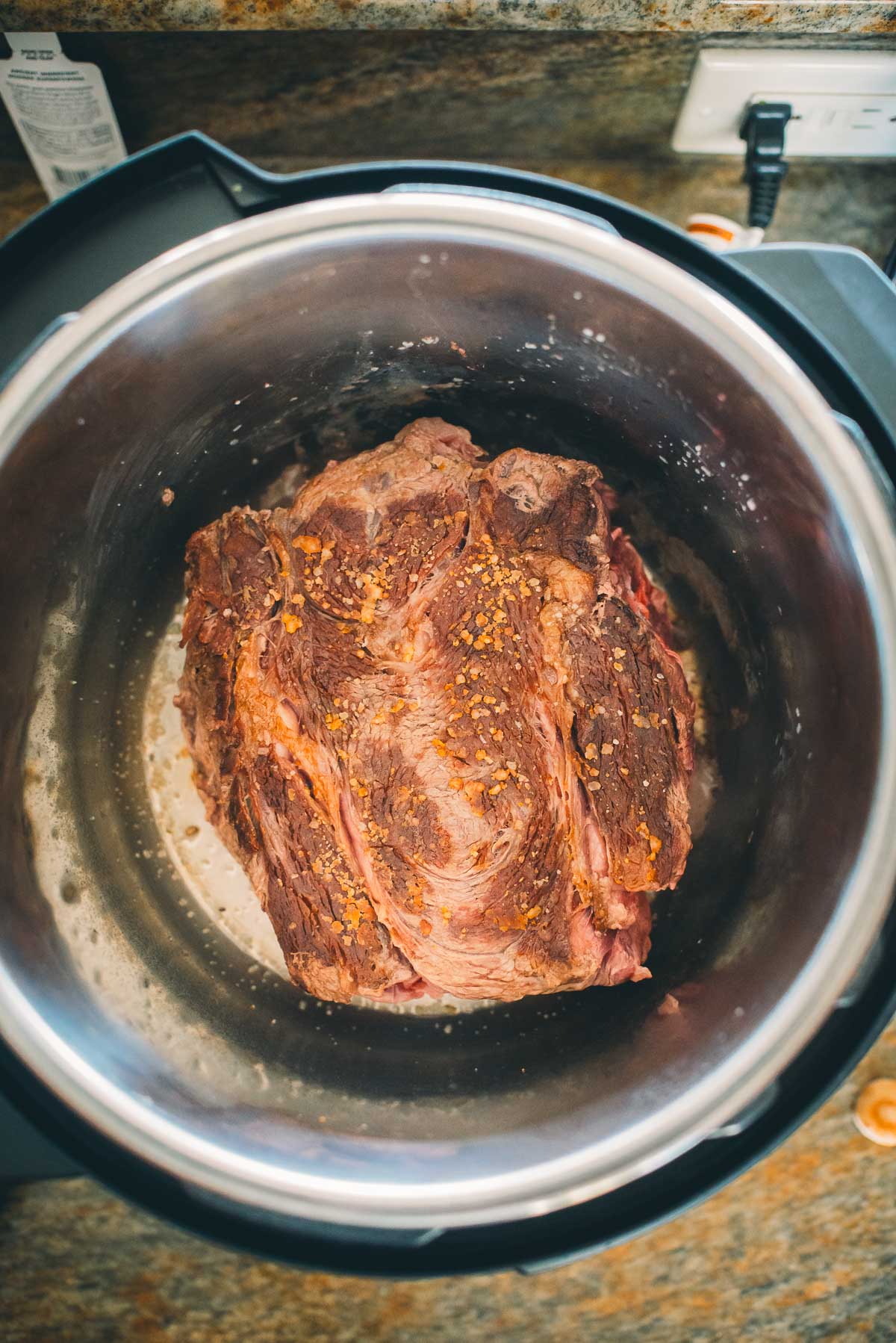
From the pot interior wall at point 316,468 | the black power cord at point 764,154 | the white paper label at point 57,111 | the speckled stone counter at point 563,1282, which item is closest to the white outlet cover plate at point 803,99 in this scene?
the black power cord at point 764,154

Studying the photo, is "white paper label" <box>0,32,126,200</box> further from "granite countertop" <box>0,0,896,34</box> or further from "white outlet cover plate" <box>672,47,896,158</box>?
"white outlet cover plate" <box>672,47,896,158</box>

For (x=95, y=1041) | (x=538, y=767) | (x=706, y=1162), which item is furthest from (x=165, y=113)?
(x=706, y=1162)

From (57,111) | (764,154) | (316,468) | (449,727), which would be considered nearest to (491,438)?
(316,468)

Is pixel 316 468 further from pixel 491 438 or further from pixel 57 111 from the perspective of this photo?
pixel 57 111

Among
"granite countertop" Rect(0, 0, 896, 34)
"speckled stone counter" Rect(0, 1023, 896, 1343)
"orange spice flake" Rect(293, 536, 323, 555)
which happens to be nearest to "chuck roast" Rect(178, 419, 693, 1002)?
"orange spice flake" Rect(293, 536, 323, 555)

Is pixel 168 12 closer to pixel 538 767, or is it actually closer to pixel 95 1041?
pixel 538 767

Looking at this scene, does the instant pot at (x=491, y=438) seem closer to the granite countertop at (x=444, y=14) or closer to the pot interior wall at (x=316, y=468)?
the pot interior wall at (x=316, y=468)
